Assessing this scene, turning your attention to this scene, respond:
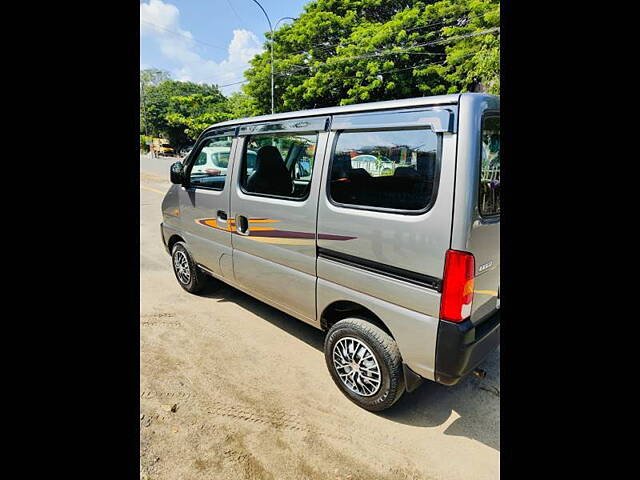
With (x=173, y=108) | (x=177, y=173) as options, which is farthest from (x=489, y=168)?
(x=173, y=108)

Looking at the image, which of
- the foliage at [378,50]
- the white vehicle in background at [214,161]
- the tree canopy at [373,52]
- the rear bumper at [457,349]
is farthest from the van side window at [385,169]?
the tree canopy at [373,52]

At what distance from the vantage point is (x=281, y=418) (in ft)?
7.68

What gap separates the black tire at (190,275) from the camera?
4000 millimetres

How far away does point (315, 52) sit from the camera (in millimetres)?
18562

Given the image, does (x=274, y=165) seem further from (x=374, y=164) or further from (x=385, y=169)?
(x=385, y=169)

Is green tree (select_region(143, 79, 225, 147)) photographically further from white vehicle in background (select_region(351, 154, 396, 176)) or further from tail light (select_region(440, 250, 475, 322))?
tail light (select_region(440, 250, 475, 322))

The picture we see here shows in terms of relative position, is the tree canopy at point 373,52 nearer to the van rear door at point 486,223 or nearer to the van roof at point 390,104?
the van roof at point 390,104

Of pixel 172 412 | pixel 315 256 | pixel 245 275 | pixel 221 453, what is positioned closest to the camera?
pixel 221 453

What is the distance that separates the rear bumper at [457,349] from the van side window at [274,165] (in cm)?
153

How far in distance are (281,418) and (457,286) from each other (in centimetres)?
144
